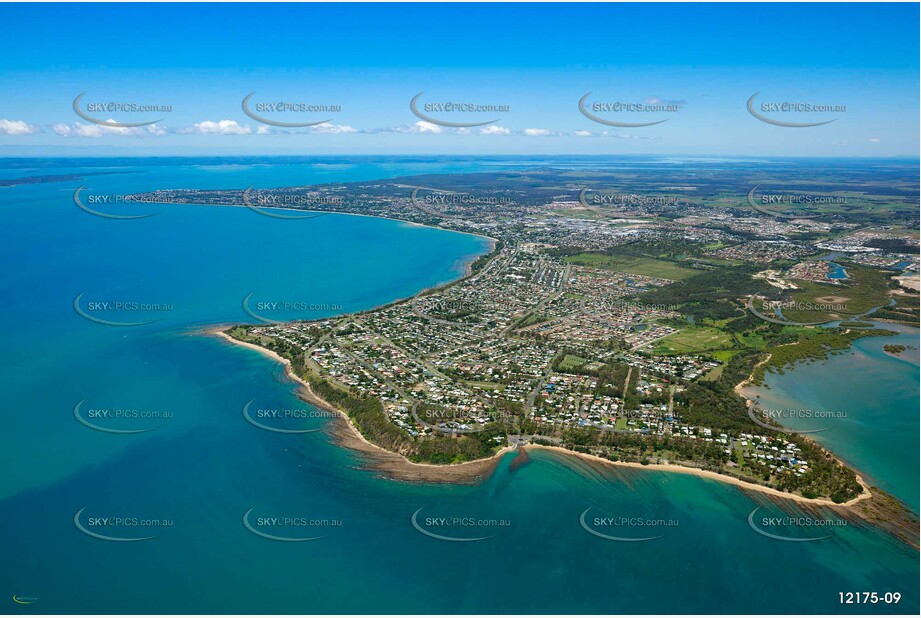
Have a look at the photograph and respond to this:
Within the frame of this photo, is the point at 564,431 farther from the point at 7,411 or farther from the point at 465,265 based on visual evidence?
the point at 465,265

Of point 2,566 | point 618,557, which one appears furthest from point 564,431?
point 2,566

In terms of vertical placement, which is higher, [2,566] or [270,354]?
[270,354]

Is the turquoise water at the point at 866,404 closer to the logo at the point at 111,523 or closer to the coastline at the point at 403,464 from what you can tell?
the coastline at the point at 403,464

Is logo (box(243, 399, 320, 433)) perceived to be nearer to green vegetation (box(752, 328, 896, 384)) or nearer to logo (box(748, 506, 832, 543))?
logo (box(748, 506, 832, 543))

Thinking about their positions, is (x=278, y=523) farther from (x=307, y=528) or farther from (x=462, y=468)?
(x=462, y=468)

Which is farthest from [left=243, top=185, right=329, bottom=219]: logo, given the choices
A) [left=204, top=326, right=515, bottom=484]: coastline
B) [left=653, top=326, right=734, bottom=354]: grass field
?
[left=204, top=326, right=515, bottom=484]: coastline

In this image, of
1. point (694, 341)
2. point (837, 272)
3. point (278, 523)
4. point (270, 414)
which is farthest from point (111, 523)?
point (837, 272)
